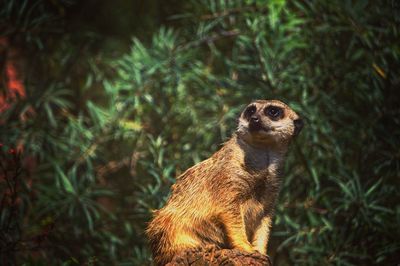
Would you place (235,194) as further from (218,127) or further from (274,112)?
(218,127)

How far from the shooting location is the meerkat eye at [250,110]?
341 cm

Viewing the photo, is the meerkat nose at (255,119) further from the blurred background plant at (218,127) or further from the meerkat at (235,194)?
the blurred background plant at (218,127)

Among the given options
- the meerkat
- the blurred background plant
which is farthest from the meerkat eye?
the blurred background plant

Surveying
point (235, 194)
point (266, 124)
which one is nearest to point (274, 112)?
point (266, 124)

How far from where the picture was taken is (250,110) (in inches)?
135

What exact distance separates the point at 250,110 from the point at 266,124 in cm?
15

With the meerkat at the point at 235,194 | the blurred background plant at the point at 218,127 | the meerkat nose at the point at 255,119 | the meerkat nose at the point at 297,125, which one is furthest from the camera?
the blurred background plant at the point at 218,127

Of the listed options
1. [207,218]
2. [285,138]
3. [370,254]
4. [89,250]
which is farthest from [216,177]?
[89,250]


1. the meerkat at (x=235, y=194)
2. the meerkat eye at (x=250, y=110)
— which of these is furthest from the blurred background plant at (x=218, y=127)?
the meerkat eye at (x=250, y=110)

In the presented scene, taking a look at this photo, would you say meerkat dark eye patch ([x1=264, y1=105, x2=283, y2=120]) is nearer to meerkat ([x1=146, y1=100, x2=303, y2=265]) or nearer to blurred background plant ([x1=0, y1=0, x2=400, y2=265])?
meerkat ([x1=146, y1=100, x2=303, y2=265])

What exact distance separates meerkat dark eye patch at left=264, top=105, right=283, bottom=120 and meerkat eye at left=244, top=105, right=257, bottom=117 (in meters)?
0.07

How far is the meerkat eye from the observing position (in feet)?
11.2

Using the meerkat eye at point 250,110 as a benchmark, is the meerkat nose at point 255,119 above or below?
below

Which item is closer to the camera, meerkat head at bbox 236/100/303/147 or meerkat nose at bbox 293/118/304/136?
meerkat head at bbox 236/100/303/147
